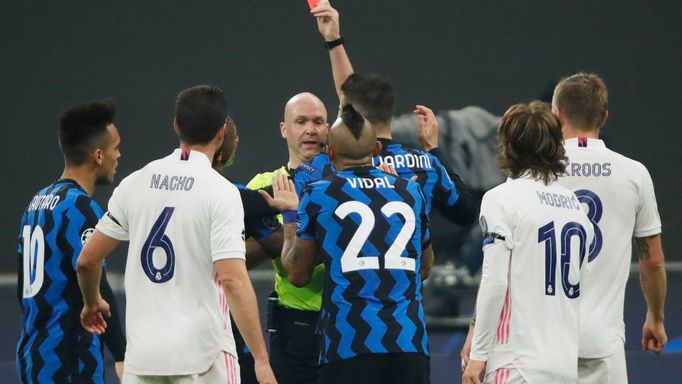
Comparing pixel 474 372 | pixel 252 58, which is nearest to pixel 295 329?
pixel 474 372

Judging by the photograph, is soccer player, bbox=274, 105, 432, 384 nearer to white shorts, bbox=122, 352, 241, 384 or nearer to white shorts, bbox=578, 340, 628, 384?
white shorts, bbox=122, 352, 241, 384

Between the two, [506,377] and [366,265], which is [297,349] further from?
[506,377]

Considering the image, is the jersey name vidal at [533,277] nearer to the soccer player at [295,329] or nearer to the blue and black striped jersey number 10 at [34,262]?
the soccer player at [295,329]

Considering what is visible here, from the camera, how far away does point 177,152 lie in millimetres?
3627

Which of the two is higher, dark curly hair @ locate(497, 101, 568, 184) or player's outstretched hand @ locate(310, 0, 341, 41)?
player's outstretched hand @ locate(310, 0, 341, 41)

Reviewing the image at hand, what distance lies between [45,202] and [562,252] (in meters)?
1.79

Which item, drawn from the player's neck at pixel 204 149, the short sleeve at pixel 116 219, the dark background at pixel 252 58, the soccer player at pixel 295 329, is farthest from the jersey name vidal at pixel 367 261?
the dark background at pixel 252 58

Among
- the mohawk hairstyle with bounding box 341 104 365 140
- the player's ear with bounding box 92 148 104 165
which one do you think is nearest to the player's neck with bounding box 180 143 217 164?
the mohawk hairstyle with bounding box 341 104 365 140

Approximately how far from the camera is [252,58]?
949cm

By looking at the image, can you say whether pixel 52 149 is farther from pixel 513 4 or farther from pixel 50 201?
pixel 50 201

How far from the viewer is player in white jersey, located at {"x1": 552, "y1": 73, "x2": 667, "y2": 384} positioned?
3.82 metres

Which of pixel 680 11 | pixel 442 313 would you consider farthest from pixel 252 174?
pixel 680 11

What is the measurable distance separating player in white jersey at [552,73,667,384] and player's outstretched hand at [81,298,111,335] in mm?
1615

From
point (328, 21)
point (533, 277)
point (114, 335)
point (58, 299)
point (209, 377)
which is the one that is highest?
point (328, 21)
